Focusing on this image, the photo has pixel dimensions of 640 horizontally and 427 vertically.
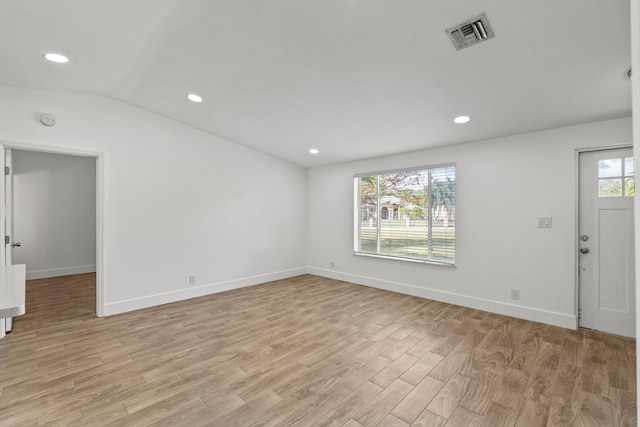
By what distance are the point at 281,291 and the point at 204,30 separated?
3.74 m

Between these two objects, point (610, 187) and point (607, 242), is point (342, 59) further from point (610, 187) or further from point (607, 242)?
point (607, 242)

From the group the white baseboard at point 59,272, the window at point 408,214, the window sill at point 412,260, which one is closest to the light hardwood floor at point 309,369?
the window sill at point 412,260

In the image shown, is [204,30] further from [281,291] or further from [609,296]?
[609,296]

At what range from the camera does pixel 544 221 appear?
3.46 metres

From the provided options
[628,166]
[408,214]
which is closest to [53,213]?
[408,214]

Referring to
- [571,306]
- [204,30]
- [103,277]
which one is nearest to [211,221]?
[103,277]

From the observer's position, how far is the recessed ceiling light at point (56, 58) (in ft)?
8.73

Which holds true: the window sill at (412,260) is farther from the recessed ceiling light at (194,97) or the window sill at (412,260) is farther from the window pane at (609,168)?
the recessed ceiling light at (194,97)

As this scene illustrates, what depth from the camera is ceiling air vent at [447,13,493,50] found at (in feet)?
6.31

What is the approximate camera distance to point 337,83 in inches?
113

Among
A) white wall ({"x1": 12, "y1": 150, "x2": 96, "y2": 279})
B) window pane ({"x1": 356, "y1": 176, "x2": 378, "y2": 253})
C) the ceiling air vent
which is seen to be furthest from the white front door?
white wall ({"x1": 12, "y1": 150, "x2": 96, "y2": 279})

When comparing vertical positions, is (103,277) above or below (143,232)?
below

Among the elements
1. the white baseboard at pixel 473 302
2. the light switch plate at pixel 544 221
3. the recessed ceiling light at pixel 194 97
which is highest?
the recessed ceiling light at pixel 194 97

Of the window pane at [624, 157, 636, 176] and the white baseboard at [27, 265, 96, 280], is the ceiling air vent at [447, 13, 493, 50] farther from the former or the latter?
the white baseboard at [27, 265, 96, 280]
